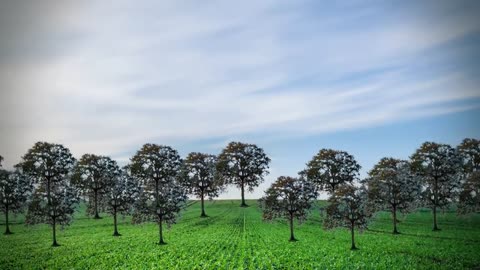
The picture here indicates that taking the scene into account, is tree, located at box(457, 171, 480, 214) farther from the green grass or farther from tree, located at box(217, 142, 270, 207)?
tree, located at box(217, 142, 270, 207)

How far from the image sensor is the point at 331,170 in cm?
8544

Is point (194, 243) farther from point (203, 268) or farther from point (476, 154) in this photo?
point (476, 154)

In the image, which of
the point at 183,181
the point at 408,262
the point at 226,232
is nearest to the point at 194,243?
the point at 226,232

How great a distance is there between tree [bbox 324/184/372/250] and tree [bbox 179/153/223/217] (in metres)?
43.9

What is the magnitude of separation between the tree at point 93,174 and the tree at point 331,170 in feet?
138

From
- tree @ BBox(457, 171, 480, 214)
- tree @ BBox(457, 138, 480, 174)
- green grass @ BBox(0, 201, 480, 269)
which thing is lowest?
green grass @ BBox(0, 201, 480, 269)

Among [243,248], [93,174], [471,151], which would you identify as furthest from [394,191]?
[93,174]

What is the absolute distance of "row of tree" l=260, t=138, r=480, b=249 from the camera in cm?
4647

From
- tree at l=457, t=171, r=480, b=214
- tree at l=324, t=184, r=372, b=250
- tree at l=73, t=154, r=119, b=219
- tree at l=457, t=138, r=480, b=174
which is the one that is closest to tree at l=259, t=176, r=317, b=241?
tree at l=324, t=184, r=372, b=250

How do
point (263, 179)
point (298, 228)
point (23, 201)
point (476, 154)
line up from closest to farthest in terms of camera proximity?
1. point (298, 228)
2. point (23, 201)
3. point (476, 154)
4. point (263, 179)

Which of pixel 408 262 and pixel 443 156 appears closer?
pixel 408 262

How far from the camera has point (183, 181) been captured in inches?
3433

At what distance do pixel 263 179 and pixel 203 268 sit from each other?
57591 millimetres

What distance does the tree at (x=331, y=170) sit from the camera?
85.2m
